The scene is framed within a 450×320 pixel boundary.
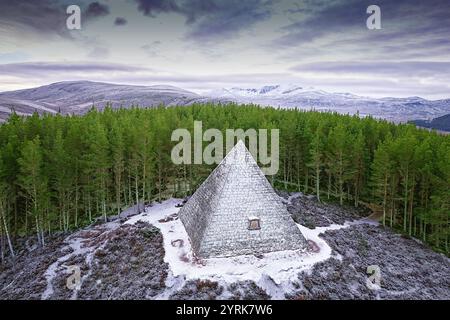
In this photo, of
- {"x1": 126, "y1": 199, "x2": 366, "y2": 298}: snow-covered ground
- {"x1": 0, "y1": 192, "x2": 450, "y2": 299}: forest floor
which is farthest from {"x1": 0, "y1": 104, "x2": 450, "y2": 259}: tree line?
{"x1": 126, "y1": 199, "x2": 366, "y2": 298}: snow-covered ground

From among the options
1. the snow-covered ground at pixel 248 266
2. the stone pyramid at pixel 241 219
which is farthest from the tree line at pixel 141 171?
the stone pyramid at pixel 241 219

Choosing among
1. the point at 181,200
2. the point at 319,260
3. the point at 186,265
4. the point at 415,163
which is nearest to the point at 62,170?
the point at 181,200

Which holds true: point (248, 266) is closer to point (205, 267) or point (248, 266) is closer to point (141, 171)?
point (205, 267)

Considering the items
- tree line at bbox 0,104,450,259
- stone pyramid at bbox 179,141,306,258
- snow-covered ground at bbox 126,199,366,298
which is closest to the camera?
snow-covered ground at bbox 126,199,366,298

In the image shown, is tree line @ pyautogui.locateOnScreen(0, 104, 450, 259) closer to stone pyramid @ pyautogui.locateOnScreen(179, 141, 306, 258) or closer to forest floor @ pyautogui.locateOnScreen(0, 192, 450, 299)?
forest floor @ pyautogui.locateOnScreen(0, 192, 450, 299)

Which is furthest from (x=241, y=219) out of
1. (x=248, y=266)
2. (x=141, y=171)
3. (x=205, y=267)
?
(x=141, y=171)

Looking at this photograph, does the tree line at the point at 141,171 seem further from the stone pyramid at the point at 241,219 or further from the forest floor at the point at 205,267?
the stone pyramid at the point at 241,219
